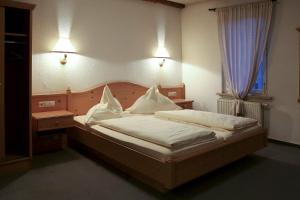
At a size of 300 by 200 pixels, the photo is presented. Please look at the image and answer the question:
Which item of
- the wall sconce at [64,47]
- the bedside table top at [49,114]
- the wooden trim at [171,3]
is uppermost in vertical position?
the wooden trim at [171,3]

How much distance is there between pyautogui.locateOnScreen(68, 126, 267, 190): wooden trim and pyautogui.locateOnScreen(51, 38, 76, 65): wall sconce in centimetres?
117

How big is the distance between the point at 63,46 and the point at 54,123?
121cm

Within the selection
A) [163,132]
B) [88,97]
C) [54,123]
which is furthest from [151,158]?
[88,97]

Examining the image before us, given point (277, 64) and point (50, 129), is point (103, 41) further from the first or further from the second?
point (277, 64)

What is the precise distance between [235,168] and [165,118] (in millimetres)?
1265

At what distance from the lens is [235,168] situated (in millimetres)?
3252

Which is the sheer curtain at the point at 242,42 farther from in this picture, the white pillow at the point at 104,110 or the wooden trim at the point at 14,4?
the wooden trim at the point at 14,4

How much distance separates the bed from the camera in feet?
8.03

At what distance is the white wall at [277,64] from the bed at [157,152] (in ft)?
2.69

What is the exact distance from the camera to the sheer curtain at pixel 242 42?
13.9ft

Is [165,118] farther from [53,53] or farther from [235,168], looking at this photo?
[53,53]

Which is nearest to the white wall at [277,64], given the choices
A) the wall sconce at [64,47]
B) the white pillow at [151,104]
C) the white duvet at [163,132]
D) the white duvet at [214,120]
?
the white duvet at [214,120]

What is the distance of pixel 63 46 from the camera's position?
13.0 feet

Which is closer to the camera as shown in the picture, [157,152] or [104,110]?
[157,152]
